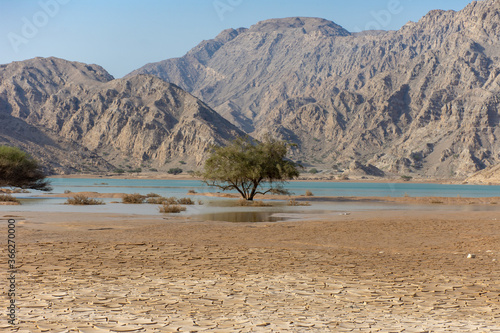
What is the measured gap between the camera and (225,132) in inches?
6304

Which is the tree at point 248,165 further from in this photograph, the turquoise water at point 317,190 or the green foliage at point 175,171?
the green foliage at point 175,171

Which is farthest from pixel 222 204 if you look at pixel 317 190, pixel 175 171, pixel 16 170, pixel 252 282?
pixel 175 171

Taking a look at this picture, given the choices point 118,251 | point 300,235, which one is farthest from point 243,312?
point 300,235

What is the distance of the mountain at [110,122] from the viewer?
144500mm

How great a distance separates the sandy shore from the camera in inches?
291

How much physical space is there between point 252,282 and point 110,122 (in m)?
160

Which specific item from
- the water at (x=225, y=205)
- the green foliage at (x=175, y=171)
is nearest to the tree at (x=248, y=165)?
the water at (x=225, y=205)

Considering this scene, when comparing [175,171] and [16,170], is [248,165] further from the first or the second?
[175,171]

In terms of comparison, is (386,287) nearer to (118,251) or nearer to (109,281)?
(109,281)

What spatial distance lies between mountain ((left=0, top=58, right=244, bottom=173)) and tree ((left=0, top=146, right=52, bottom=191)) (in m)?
83.0

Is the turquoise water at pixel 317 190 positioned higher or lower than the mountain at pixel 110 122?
lower

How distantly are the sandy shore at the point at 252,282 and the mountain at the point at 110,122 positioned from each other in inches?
4865

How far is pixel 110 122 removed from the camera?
16362cm

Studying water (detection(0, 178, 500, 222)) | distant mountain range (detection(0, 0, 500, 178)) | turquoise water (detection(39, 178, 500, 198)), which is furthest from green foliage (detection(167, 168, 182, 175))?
water (detection(0, 178, 500, 222))
